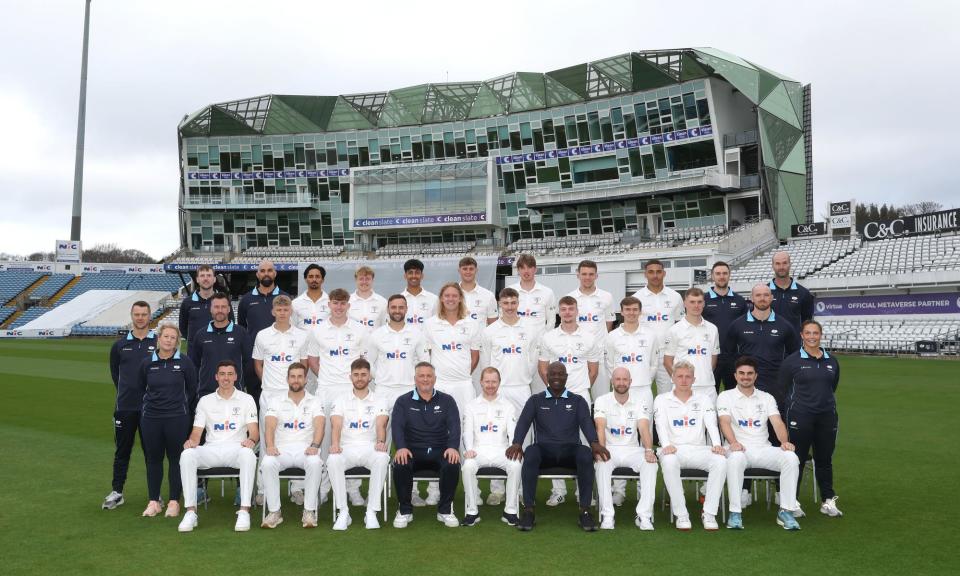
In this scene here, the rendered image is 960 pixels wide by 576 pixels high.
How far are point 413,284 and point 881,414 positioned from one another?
914 centimetres

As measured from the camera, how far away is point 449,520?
664 cm

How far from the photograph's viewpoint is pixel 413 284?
8688 mm

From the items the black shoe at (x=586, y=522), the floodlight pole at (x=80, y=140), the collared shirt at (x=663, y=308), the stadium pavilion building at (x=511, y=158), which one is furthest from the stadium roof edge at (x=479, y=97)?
the black shoe at (x=586, y=522)

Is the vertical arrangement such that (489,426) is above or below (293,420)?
below

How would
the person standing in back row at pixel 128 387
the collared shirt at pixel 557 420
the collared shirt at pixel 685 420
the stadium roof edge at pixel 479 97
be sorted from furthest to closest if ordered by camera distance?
the stadium roof edge at pixel 479 97 < the person standing in back row at pixel 128 387 < the collared shirt at pixel 685 420 < the collared shirt at pixel 557 420

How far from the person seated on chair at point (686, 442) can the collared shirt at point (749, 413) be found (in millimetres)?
163

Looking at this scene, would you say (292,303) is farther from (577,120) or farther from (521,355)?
(577,120)

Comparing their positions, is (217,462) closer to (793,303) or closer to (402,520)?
(402,520)

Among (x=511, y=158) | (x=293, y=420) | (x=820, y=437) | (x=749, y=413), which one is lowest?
(x=820, y=437)

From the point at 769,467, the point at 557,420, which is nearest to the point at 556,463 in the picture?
the point at 557,420

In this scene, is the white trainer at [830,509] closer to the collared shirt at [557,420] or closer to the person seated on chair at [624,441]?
the person seated on chair at [624,441]

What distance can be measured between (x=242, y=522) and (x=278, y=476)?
19.5 inches

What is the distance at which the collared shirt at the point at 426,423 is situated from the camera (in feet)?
23.1

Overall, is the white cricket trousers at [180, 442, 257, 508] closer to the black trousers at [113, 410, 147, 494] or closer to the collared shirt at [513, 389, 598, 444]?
the black trousers at [113, 410, 147, 494]
